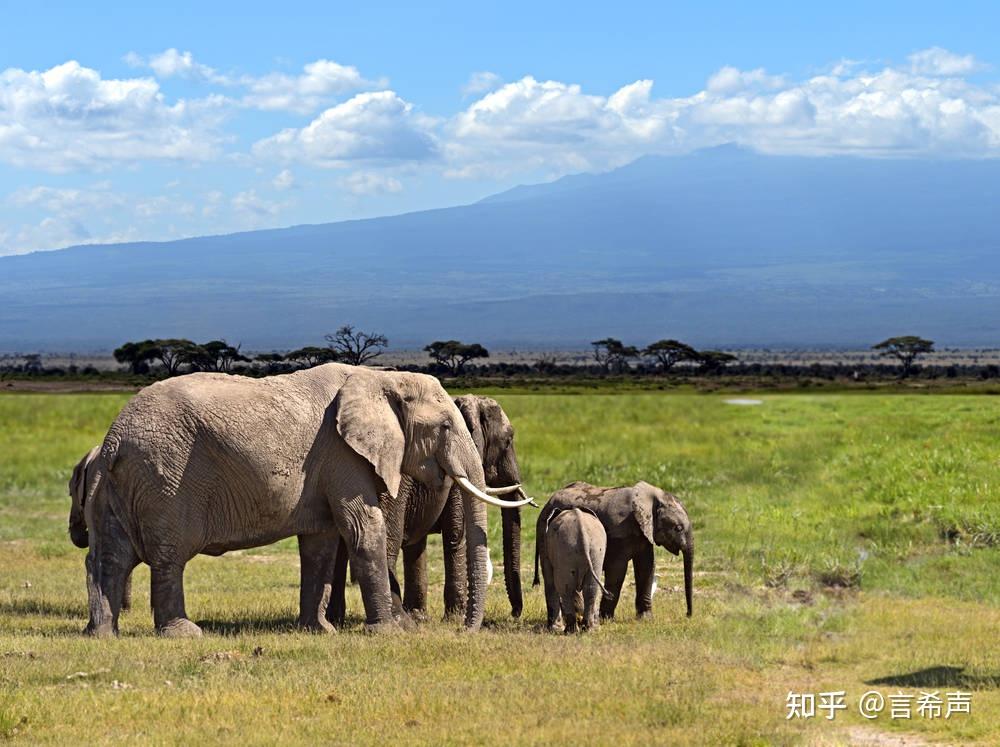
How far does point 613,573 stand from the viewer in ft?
66.5

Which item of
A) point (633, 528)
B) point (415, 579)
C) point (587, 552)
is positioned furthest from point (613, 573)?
point (415, 579)

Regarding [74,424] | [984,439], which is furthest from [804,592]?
[74,424]

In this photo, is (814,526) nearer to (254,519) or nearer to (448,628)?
(448,628)

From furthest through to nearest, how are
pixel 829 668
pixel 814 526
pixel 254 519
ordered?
1. pixel 814 526
2. pixel 254 519
3. pixel 829 668

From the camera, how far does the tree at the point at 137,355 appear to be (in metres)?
73.1

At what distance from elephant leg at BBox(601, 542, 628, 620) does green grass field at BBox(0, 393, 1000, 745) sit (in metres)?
0.23

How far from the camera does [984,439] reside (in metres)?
41.9

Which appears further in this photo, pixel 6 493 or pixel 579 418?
pixel 579 418

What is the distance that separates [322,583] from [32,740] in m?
6.41

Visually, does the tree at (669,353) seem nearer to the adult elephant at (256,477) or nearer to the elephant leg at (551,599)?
the elephant leg at (551,599)

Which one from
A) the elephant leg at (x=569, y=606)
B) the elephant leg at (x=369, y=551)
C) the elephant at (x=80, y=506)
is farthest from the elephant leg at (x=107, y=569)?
the elephant leg at (x=569, y=606)

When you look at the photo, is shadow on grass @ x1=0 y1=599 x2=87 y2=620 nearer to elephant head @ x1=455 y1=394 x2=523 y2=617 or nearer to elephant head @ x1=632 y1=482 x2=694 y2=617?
elephant head @ x1=455 y1=394 x2=523 y2=617

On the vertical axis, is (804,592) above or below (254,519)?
below

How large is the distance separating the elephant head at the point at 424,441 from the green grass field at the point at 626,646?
3.37 ft
